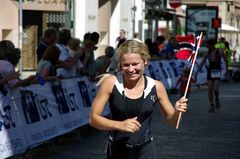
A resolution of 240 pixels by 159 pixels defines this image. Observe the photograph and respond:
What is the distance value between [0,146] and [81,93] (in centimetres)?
395

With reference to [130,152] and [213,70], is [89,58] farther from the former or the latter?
[130,152]

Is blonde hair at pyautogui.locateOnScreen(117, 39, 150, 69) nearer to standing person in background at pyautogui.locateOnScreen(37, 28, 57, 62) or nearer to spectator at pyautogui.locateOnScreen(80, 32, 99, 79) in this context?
standing person in background at pyautogui.locateOnScreen(37, 28, 57, 62)

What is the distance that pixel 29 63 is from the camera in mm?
33812

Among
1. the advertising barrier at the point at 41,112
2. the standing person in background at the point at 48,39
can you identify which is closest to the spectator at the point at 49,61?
the advertising barrier at the point at 41,112

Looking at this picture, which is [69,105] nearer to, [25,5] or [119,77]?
[119,77]

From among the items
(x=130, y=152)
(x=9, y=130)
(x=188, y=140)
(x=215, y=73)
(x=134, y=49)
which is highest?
(x=134, y=49)

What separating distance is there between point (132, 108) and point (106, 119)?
0.80ft

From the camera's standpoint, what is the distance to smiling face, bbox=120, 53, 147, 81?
18.4 feet

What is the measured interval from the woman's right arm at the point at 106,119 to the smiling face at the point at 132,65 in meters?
0.18

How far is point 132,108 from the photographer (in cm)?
573

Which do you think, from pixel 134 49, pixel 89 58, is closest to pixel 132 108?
pixel 134 49

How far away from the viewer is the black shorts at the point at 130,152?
584 cm

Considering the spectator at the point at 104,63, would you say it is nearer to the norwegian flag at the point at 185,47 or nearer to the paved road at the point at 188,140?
the paved road at the point at 188,140

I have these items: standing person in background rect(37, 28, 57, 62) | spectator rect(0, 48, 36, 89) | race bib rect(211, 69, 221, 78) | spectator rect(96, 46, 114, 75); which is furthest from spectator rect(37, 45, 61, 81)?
race bib rect(211, 69, 221, 78)
